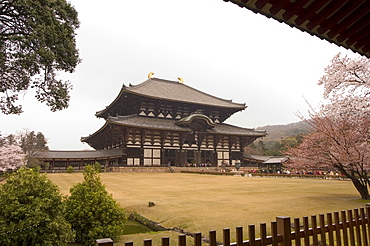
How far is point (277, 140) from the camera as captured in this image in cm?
8431

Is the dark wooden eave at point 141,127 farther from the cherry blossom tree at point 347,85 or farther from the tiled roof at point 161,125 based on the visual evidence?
the cherry blossom tree at point 347,85

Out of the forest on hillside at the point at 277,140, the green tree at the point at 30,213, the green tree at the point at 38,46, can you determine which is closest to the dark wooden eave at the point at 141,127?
the forest on hillside at the point at 277,140

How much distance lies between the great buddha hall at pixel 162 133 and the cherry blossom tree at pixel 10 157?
2.78 meters

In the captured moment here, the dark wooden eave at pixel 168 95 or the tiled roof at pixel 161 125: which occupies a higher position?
the dark wooden eave at pixel 168 95

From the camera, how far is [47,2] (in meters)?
7.78

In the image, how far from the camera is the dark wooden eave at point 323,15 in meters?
3.28

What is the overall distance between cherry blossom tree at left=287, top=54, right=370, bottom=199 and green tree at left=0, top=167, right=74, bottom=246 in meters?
9.72

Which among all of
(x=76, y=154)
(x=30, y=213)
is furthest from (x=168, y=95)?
(x=30, y=213)

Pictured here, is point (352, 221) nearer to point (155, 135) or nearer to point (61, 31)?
point (61, 31)

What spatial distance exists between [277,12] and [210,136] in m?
36.5

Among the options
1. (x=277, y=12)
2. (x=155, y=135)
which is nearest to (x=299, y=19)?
(x=277, y=12)

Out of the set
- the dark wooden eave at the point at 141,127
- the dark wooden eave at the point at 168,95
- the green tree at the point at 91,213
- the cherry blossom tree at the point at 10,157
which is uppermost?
the dark wooden eave at the point at 168,95

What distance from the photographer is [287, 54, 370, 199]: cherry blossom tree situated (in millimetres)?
9734

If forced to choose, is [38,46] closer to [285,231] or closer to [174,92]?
[285,231]
